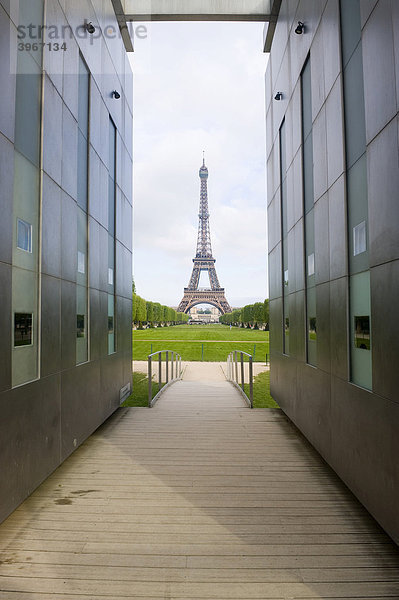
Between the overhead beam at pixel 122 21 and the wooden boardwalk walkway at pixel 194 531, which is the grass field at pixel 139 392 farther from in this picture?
the overhead beam at pixel 122 21

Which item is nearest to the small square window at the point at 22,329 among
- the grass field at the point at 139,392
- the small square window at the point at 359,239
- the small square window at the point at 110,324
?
the small square window at the point at 110,324

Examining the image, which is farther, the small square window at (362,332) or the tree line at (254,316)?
the tree line at (254,316)

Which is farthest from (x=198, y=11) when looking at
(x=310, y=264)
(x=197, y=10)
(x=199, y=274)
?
(x=199, y=274)

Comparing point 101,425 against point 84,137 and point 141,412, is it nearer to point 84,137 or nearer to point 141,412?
point 141,412

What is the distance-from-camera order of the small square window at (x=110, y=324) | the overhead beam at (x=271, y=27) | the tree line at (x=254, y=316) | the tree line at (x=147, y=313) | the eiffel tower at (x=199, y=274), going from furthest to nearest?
1. the eiffel tower at (x=199, y=274)
2. the tree line at (x=254, y=316)
3. the tree line at (x=147, y=313)
4. the overhead beam at (x=271, y=27)
5. the small square window at (x=110, y=324)

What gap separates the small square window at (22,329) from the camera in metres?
3.74

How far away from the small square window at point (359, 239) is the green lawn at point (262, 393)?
5.63 meters

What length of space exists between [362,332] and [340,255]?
1029 mm

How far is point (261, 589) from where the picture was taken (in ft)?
8.59

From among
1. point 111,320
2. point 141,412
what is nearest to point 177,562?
point 141,412

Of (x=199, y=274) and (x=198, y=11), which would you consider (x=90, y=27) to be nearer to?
(x=198, y=11)

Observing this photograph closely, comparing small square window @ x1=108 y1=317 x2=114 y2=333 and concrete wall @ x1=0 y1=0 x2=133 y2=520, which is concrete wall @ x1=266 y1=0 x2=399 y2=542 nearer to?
concrete wall @ x1=0 y1=0 x2=133 y2=520

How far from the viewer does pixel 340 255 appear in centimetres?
452

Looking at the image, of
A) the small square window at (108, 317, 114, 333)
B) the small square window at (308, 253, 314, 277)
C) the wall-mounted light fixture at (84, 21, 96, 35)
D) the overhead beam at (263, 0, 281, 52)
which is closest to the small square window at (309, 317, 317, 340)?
the small square window at (308, 253, 314, 277)
